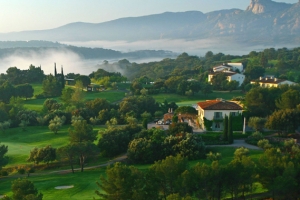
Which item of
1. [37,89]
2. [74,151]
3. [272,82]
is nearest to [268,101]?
[272,82]

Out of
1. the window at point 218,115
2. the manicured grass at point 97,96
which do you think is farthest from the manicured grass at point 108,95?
the window at point 218,115

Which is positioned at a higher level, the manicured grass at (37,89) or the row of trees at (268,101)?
the row of trees at (268,101)

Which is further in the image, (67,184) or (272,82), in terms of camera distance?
(272,82)

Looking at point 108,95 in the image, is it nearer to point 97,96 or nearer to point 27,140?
point 97,96

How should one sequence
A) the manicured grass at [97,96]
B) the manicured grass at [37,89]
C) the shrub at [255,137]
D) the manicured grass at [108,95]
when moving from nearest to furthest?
the shrub at [255,137]
the manicured grass at [97,96]
the manicured grass at [108,95]
the manicured grass at [37,89]

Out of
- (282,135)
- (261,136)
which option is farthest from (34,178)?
(282,135)

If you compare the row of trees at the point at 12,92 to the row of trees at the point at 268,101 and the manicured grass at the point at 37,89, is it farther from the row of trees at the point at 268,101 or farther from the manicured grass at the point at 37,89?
the row of trees at the point at 268,101

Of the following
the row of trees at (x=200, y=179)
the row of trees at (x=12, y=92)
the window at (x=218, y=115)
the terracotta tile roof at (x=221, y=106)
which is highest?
the row of trees at (x=200, y=179)

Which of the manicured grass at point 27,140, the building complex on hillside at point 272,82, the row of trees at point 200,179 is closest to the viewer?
the row of trees at point 200,179
